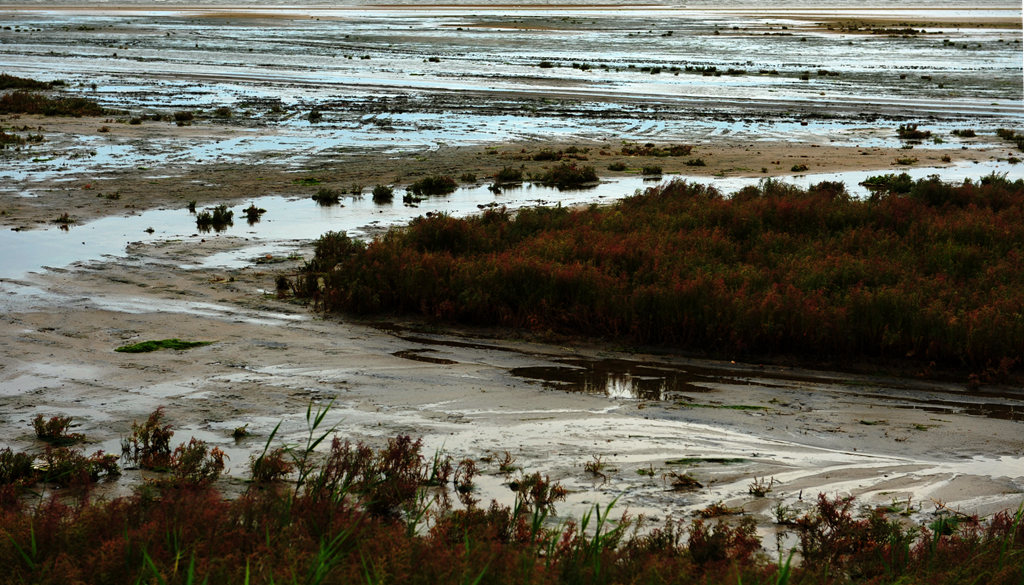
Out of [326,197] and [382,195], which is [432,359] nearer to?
[326,197]

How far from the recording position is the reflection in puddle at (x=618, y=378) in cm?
866

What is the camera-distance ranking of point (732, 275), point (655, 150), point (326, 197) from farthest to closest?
point (655, 150)
point (326, 197)
point (732, 275)

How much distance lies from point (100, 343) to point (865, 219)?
10.0 m

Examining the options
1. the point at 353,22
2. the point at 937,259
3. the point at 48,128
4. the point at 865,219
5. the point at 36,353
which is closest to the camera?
the point at 36,353

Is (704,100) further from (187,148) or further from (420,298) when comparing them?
(420,298)

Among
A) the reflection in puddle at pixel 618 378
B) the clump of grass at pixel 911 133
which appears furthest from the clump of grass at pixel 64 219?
the clump of grass at pixel 911 133

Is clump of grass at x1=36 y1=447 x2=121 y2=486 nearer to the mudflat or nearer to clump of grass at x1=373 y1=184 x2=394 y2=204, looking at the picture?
the mudflat

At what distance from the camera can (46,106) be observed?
3012cm

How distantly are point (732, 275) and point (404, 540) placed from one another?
7.27 metres

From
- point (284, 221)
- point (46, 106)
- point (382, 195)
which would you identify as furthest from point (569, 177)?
point (46, 106)

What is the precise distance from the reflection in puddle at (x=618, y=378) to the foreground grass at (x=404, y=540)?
2470mm

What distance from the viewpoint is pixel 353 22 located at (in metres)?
91.8

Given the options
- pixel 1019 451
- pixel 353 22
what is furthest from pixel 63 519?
pixel 353 22

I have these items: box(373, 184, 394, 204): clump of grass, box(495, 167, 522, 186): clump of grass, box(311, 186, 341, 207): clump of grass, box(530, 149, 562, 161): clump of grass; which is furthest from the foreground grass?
box(530, 149, 562, 161): clump of grass
